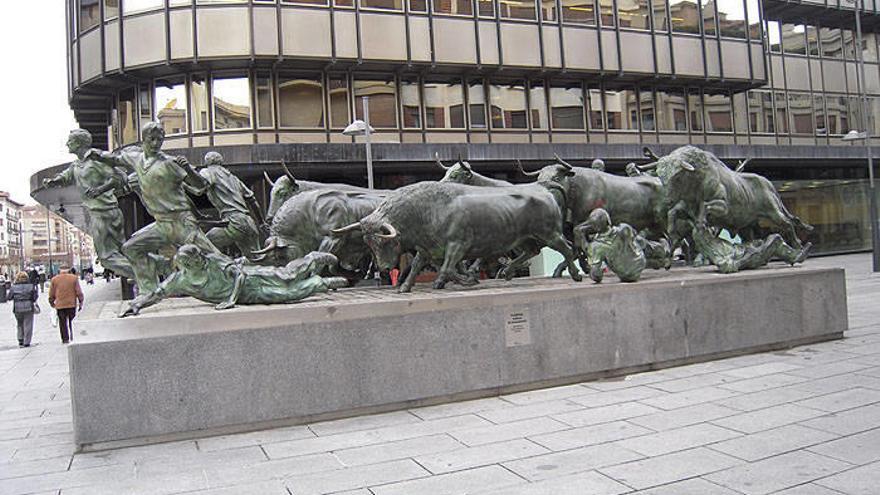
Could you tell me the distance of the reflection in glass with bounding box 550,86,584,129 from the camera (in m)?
26.9

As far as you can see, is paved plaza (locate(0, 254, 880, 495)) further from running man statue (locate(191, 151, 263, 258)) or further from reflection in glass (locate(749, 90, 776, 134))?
reflection in glass (locate(749, 90, 776, 134))

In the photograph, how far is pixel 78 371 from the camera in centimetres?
570

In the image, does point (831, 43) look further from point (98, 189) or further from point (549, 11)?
point (98, 189)

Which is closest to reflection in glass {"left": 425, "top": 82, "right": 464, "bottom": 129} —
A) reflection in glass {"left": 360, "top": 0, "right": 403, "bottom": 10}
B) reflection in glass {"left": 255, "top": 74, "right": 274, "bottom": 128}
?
reflection in glass {"left": 360, "top": 0, "right": 403, "bottom": 10}

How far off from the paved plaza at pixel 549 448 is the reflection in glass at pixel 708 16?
24.3 meters

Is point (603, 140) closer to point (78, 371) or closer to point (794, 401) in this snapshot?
point (794, 401)

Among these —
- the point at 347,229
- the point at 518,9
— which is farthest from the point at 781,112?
the point at 347,229

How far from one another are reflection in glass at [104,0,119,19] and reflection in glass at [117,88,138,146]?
236 centimetres

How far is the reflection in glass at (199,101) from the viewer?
2227cm

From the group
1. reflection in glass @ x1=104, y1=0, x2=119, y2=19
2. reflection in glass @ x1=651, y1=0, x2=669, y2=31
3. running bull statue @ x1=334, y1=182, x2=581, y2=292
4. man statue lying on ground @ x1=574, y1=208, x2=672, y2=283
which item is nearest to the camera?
running bull statue @ x1=334, y1=182, x2=581, y2=292

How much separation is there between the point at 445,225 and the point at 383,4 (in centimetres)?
1774

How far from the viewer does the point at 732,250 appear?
9.74 m

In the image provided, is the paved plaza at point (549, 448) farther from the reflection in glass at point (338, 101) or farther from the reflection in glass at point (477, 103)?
the reflection in glass at point (477, 103)

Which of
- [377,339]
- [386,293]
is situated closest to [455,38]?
[386,293]
